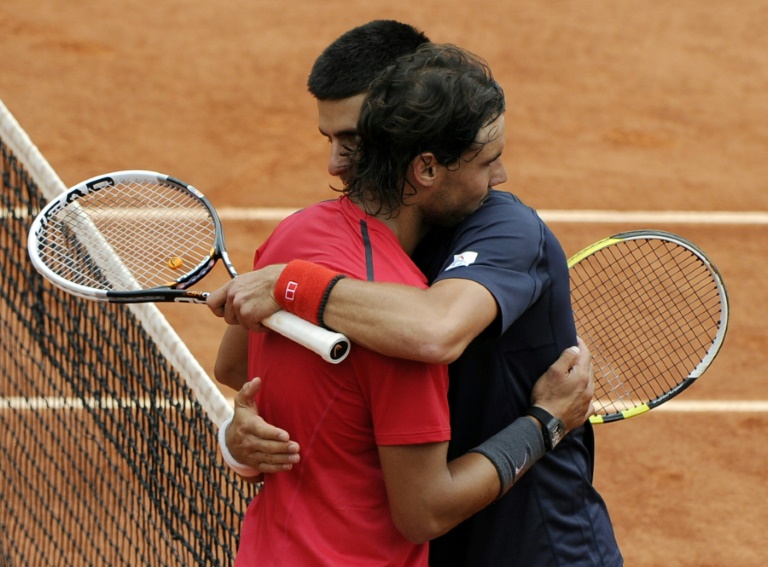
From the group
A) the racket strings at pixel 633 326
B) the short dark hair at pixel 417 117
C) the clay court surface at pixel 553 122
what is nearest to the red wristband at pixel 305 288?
the short dark hair at pixel 417 117

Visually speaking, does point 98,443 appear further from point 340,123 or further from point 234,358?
point 340,123

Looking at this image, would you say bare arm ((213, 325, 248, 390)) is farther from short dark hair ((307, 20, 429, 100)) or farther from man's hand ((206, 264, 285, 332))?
short dark hair ((307, 20, 429, 100))

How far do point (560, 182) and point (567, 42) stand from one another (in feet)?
8.50

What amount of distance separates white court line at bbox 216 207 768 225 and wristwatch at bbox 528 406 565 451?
587 centimetres

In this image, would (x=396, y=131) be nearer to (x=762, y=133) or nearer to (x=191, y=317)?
(x=191, y=317)

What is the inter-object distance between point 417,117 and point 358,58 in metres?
0.68

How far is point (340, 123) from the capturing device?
3199 millimetres

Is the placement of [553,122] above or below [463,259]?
below

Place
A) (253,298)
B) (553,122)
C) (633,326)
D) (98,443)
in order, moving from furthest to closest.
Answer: (553,122) < (633,326) < (98,443) < (253,298)

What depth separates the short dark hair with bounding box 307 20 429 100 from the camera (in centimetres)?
317

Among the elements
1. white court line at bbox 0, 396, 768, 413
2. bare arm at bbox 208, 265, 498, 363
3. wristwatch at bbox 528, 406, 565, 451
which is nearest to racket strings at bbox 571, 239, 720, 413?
white court line at bbox 0, 396, 768, 413

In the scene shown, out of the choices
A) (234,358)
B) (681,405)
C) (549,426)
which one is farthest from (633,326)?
(549,426)

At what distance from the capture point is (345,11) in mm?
11422

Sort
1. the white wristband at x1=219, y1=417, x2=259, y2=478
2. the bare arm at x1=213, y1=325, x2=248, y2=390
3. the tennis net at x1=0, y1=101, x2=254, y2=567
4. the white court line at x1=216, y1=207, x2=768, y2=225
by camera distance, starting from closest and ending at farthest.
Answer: the white wristband at x1=219, y1=417, x2=259, y2=478, the bare arm at x1=213, y1=325, x2=248, y2=390, the tennis net at x1=0, y1=101, x2=254, y2=567, the white court line at x1=216, y1=207, x2=768, y2=225
